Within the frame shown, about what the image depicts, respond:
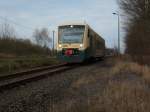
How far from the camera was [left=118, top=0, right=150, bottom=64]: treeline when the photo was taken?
3250cm

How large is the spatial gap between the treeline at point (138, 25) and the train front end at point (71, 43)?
6.02 m

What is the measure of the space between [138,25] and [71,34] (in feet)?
33.1

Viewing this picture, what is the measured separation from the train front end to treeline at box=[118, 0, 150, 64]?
6.02 m

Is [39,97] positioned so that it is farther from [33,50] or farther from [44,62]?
[33,50]

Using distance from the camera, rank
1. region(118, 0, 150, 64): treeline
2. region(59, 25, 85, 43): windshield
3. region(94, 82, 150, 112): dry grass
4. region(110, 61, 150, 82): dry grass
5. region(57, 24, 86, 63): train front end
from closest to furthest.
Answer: region(94, 82, 150, 112): dry grass, region(110, 61, 150, 82): dry grass, region(57, 24, 86, 63): train front end, region(59, 25, 85, 43): windshield, region(118, 0, 150, 64): treeline

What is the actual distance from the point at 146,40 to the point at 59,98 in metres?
23.5

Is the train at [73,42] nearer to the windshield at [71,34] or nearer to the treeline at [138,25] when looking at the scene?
the windshield at [71,34]

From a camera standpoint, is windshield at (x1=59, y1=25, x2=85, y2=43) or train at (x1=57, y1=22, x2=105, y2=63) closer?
train at (x1=57, y1=22, x2=105, y2=63)

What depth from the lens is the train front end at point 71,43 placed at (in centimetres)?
2718

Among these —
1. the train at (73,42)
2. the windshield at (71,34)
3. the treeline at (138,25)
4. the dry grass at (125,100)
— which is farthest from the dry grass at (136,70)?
the treeline at (138,25)

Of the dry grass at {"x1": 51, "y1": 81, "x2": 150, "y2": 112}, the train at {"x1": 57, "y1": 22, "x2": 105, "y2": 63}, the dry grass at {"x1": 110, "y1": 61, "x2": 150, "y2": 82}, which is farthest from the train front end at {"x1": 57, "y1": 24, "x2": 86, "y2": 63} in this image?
the dry grass at {"x1": 51, "y1": 81, "x2": 150, "y2": 112}

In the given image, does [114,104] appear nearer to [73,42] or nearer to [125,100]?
[125,100]

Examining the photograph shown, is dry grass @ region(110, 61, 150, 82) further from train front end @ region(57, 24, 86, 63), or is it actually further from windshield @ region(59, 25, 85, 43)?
windshield @ region(59, 25, 85, 43)

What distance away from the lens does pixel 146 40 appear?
32375mm
